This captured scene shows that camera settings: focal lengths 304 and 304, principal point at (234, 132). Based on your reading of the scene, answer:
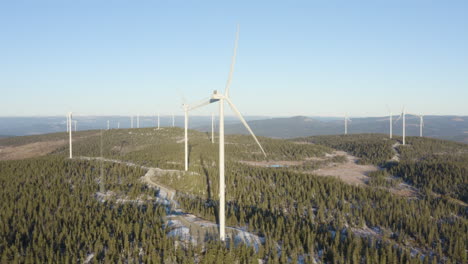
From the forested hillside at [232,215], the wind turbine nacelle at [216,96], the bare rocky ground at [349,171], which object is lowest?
the bare rocky ground at [349,171]

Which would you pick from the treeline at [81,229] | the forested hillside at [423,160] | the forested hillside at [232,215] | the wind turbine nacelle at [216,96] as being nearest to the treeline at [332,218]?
the forested hillside at [232,215]

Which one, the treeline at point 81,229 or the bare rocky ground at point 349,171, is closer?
the treeline at point 81,229

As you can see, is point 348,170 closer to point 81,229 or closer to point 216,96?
point 216,96

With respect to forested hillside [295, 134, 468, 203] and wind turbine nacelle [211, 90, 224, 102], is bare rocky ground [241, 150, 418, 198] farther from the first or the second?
wind turbine nacelle [211, 90, 224, 102]

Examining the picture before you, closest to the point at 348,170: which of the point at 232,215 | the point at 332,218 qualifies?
the point at 332,218

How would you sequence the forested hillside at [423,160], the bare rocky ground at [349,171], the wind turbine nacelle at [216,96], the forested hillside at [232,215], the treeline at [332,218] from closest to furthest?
the forested hillside at [232,215], the wind turbine nacelle at [216,96], the treeline at [332,218], the forested hillside at [423,160], the bare rocky ground at [349,171]

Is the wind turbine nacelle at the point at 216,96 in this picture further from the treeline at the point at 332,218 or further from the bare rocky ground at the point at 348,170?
the bare rocky ground at the point at 348,170

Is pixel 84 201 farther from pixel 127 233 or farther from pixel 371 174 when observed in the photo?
pixel 371 174

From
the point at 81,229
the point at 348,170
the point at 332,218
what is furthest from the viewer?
the point at 348,170

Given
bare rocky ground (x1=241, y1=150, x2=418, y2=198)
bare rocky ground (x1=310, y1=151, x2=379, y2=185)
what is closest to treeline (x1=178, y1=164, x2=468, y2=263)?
bare rocky ground (x1=241, y1=150, x2=418, y2=198)

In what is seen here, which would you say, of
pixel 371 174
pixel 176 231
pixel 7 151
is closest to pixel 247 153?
pixel 371 174
